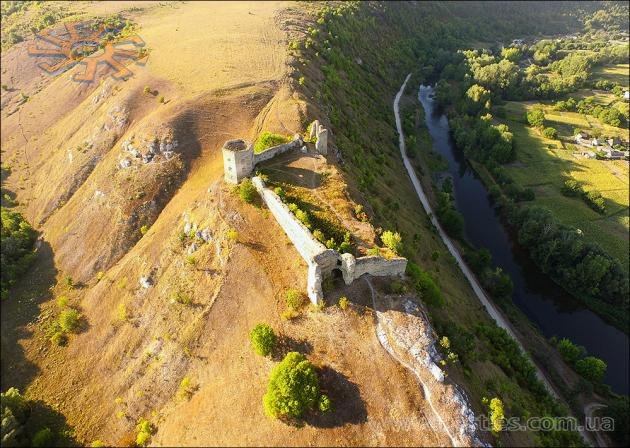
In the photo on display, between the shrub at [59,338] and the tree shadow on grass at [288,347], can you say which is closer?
the tree shadow on grass at [288,347]

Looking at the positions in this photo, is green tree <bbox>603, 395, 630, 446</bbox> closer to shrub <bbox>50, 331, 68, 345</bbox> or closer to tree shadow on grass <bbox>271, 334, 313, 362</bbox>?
tree shadow on grass <bbox>271, 334, 313, 362</bbox>

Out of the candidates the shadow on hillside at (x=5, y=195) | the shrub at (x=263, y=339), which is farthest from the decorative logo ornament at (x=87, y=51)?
the shrub at (x=263, y=339)

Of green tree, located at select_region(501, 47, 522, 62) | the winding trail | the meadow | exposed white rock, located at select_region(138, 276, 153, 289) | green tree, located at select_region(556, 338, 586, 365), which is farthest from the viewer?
green tree, located at select_region(501, 47, 522, 62)

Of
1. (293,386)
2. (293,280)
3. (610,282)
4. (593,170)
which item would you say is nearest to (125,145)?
(293,280)

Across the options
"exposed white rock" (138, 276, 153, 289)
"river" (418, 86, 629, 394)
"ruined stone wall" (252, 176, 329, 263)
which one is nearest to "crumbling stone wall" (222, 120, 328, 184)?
"ruined stone wall" (252, 176, 329, 263)

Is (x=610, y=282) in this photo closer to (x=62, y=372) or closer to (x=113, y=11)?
(x=62, y=372)

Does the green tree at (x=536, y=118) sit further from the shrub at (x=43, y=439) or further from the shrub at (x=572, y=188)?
the shrub at (x=43, y=439)
